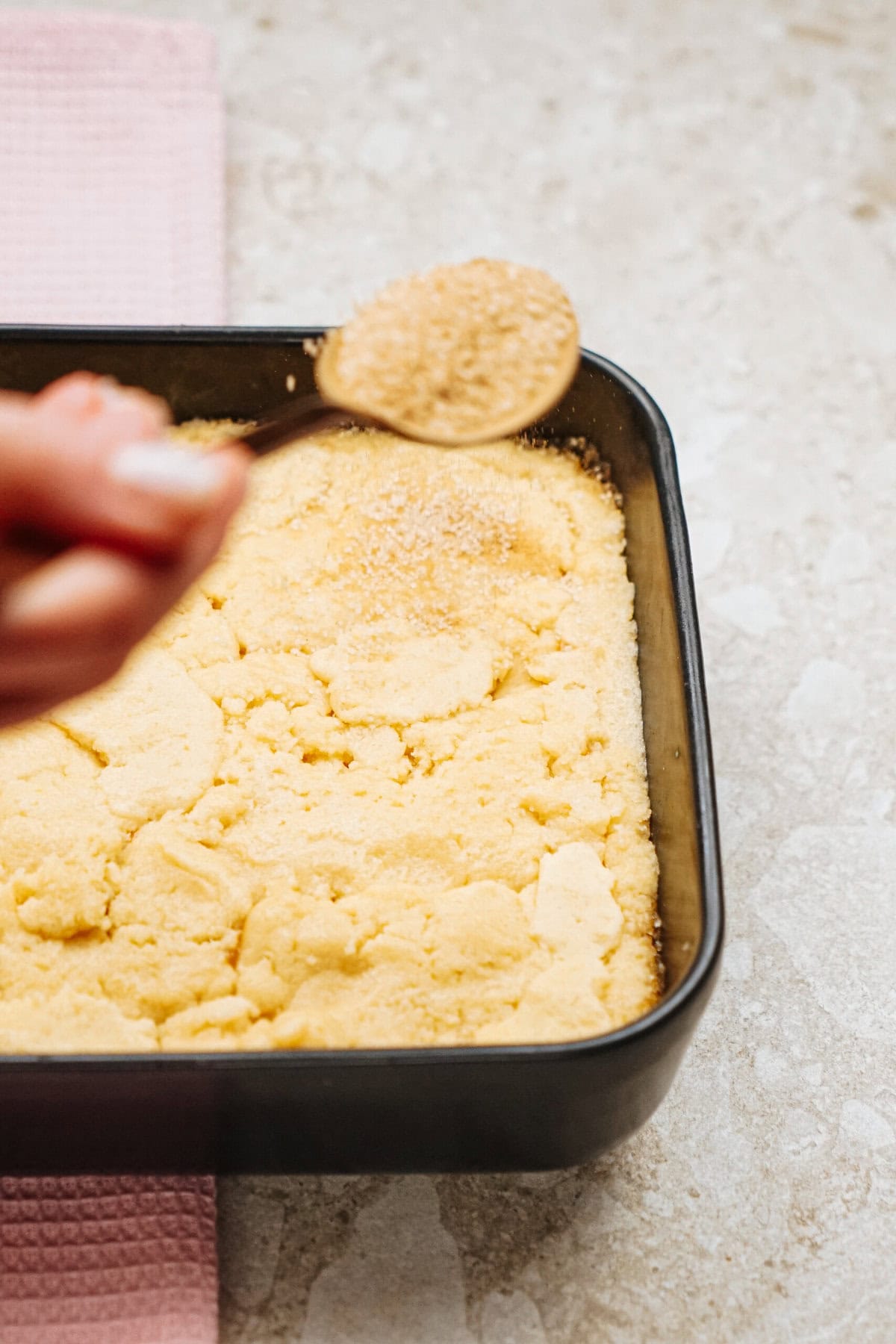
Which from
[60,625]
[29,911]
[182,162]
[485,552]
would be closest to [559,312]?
[485,552]

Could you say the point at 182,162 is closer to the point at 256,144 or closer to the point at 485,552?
the point at 256,144

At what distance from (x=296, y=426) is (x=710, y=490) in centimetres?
74

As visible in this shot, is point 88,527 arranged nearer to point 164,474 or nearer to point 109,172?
point 164,474

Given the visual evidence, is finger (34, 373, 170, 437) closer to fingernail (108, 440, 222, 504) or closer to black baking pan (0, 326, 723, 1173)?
fingernail (108, 440, 222, 504)

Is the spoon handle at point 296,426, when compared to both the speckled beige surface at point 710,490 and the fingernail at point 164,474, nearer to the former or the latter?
the fingernail at point 164,474

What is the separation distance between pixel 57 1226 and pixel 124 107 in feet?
3.90

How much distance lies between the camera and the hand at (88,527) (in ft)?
1.91

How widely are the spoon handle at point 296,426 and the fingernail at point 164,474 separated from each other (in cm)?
8

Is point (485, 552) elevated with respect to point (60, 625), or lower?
lower

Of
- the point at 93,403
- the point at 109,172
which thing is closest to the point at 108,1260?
the point at 93,403

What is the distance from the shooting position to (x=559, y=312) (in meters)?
0.86

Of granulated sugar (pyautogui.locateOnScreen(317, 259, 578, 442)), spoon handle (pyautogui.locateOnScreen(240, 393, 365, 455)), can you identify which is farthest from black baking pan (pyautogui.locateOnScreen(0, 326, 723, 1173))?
spoon handle (pyautogui.locateOnScreen(240, 393, 365, 455))

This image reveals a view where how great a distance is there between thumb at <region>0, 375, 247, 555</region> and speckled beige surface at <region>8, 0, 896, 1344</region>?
57 cm

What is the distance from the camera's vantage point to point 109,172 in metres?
1.46
